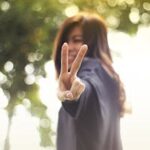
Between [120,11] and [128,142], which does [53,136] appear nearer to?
[128,142]

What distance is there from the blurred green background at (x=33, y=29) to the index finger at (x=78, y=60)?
3.8 inches

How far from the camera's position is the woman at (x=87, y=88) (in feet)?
4.32

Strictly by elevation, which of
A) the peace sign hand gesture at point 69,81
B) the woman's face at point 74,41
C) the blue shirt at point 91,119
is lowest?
the blue shirt at point 91,119

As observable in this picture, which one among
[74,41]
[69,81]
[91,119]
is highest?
[74,41]

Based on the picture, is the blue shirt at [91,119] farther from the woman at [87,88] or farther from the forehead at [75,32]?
the forehead at [75,32]

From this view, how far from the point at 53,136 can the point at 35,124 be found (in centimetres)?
7

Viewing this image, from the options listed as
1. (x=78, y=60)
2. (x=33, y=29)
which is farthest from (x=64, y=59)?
(x=33, y=29)

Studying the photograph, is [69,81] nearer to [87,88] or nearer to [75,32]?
[87,88]

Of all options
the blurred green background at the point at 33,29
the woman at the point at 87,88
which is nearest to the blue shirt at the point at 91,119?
the woman at the point at 87,88

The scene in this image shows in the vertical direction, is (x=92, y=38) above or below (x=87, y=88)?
above

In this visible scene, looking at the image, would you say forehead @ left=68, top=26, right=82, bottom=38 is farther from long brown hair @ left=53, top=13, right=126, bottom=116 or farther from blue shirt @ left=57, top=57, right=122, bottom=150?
blue shirt @ left=57, top=57, right=122, bottom=150

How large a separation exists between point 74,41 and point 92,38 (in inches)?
2.3

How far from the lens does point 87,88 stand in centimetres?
133

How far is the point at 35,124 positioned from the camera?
4.44 ft
